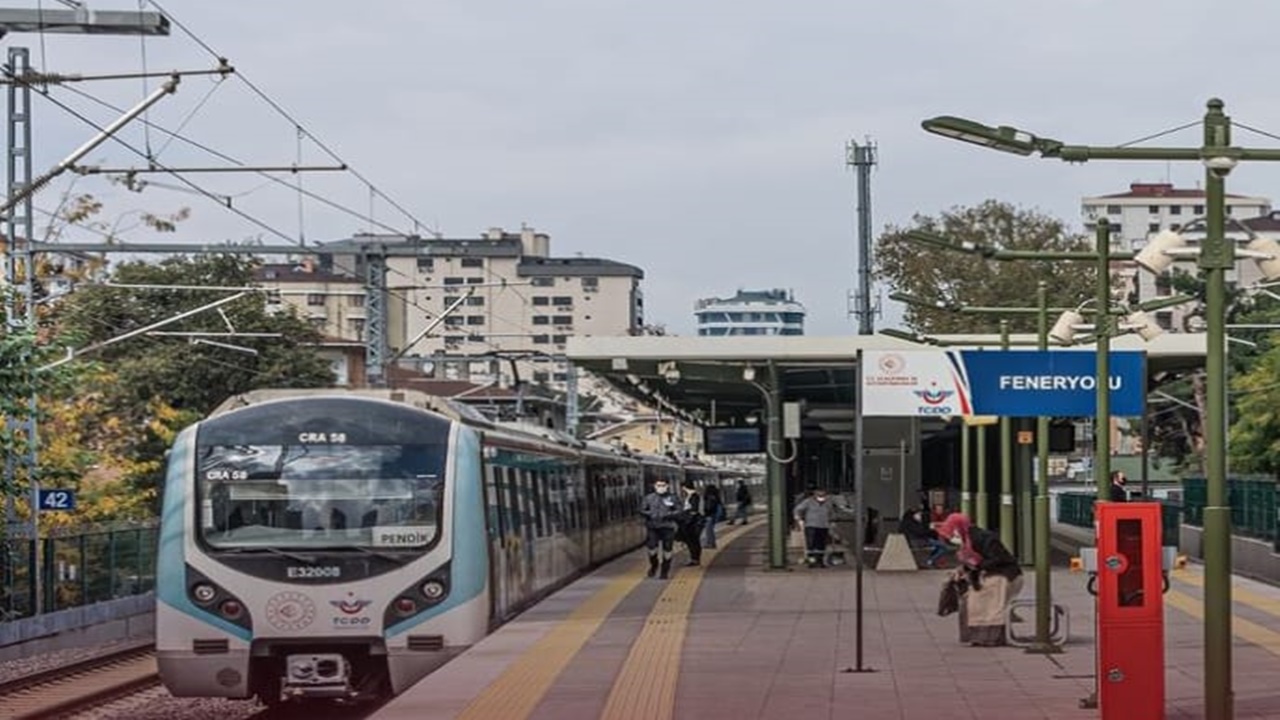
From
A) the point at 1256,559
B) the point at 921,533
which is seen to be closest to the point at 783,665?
the point at 1256,559

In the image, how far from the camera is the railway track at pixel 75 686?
19.1 m

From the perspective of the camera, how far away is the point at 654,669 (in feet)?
55.3

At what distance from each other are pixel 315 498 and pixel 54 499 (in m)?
16.5

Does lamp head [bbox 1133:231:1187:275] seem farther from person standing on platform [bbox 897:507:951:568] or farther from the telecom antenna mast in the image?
the telecom antenna mast

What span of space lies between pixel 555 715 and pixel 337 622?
2738 millimetres

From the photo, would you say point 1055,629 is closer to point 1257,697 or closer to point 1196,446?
point 1257,697

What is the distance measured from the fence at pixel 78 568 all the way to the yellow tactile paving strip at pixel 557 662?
7.73 meters

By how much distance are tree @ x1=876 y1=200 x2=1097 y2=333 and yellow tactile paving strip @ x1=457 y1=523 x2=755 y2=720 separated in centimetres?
2770

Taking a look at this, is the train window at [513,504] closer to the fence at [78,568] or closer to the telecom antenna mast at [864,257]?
the fence at [78,568]

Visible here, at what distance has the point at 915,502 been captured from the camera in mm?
41844

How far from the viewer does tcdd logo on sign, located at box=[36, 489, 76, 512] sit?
1232 inches

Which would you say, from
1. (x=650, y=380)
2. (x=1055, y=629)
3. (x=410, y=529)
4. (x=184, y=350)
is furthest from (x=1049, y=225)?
(x=410, y=529)

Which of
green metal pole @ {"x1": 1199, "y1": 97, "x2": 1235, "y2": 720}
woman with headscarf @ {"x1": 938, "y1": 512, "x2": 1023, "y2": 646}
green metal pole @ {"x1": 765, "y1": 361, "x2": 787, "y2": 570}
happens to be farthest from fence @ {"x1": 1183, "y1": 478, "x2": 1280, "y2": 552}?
green metal pole @ {"x1": 1199, "y1": 97, "x2": 1235, "y2": 720}

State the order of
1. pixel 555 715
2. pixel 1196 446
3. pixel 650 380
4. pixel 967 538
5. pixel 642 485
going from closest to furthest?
pixel 555 715
pixel 967 538
pixel 650 380
pixel 642 485
pixel 1196 446
